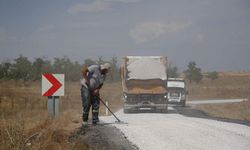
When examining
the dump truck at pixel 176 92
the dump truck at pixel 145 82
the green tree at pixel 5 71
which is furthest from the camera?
the green tree at pixel 5 71

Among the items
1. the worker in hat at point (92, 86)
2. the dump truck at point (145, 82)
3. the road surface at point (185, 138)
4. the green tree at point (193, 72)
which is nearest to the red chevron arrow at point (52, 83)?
the worker in hat at point (92, 86)

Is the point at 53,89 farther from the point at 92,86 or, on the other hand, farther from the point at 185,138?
the point at 185,138

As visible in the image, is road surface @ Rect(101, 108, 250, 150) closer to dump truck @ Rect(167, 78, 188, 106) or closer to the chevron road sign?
the chevron road sign

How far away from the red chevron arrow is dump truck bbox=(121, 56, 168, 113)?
11.4m

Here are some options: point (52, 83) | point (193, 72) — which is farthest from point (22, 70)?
point (52, 83)

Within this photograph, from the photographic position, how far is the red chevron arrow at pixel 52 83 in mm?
15203

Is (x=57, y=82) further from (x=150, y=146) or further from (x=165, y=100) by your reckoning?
(x=165, y=100)

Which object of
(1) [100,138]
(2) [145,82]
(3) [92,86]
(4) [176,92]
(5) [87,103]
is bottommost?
(4) [176,92]

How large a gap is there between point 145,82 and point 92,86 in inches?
486

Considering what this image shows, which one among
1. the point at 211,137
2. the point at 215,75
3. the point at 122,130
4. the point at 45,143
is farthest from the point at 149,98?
the point at 215,75

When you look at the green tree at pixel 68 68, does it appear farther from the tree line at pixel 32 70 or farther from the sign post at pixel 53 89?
the sign post at pixel 53 89

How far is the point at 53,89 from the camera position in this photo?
1526 centimetres

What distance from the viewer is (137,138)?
1135 cm

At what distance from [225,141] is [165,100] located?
15735mm
